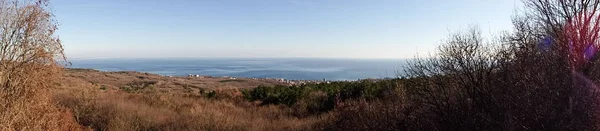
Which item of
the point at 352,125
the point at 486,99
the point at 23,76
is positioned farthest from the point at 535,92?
the point at 23,76

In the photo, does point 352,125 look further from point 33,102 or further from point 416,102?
point 33,102

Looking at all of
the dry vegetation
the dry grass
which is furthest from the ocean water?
the dry grass

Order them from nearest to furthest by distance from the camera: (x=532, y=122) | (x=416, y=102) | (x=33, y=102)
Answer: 1. (x=532, y=122)
2. (x=33, y=102)
3. (x=416, y=102)

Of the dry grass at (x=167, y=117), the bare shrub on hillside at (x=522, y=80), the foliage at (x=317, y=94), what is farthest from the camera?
the foliage at (x=317, y=94)

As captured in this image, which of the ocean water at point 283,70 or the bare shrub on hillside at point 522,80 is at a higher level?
the bare shrub on hillside at point 522,80

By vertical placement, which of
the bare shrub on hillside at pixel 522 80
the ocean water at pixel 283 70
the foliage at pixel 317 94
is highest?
the bare shrub on hillside at pixel 522 80

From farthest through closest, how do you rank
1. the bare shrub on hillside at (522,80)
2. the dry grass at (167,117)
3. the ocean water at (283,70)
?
the ocean water at (283,70) → the dry grass at (167,117) → the bare shrub on hillside at (522,80)

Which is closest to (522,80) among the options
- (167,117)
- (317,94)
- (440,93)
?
(440,93)

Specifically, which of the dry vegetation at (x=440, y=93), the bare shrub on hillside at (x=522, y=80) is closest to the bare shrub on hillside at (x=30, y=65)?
the dry vegetation at (x=440, y=93)

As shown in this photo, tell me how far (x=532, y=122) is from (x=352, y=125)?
A: 6024mm

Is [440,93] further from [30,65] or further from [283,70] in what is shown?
[283,70]

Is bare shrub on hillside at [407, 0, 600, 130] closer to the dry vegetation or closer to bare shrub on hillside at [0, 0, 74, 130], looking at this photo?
the dry vegetation

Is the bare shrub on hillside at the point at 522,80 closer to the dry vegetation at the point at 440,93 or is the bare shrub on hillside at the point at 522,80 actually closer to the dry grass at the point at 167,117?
the dry vegetation at the point at 440,93

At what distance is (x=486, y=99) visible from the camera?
9.34 metres
